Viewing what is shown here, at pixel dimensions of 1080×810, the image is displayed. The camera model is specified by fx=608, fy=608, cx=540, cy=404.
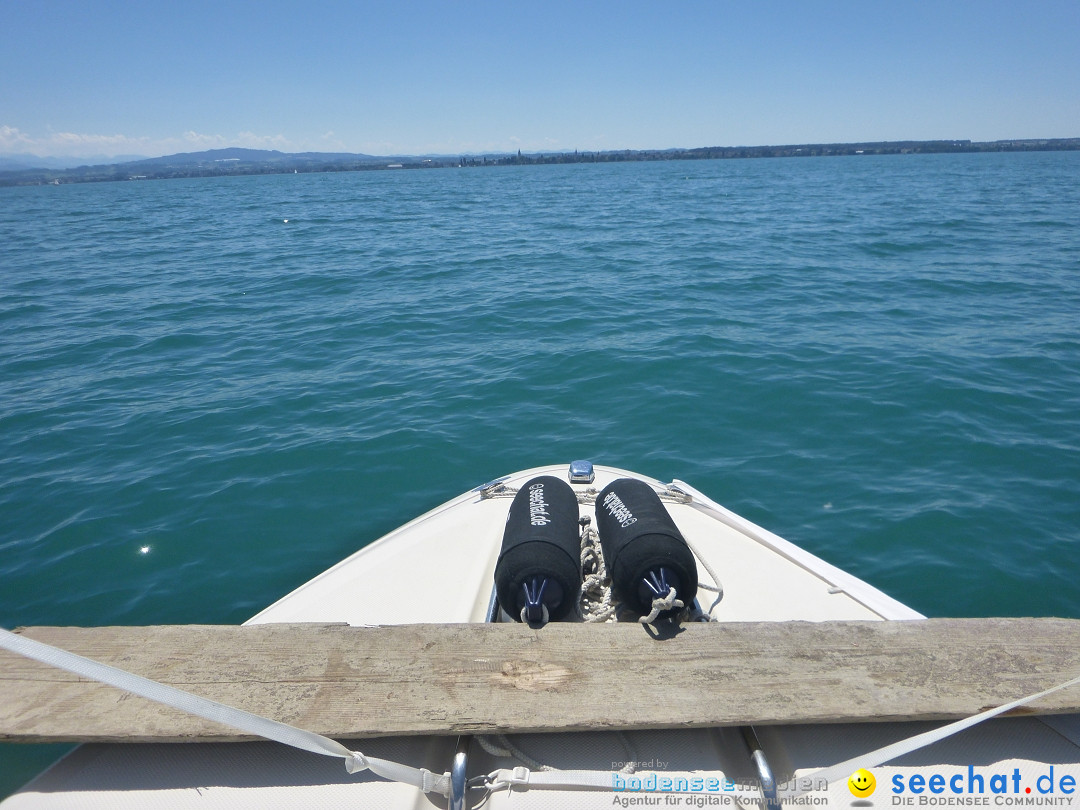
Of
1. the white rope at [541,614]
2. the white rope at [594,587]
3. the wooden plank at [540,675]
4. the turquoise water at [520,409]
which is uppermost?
the white rope at [541,614]

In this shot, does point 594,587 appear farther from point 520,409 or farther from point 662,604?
point 520,409

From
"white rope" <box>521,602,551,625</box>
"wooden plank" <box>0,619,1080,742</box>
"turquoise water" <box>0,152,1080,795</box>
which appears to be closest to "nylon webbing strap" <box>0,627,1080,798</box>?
"wooden plank" <box>0,619,1080,742</box>

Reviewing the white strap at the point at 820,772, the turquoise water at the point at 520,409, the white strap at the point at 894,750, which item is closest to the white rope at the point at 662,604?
the white strap at the point at 820,772

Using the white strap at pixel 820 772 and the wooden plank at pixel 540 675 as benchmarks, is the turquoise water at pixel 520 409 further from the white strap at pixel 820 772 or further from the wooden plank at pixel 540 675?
the white strap at pixel 820 772

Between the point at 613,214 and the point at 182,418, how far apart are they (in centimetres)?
2493

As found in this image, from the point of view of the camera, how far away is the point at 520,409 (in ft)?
26.4

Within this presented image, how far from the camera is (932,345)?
939 centimetres

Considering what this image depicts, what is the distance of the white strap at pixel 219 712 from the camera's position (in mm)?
1354

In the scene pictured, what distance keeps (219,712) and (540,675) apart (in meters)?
0.99

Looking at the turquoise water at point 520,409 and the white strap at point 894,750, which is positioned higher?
the white strap at point 894,750

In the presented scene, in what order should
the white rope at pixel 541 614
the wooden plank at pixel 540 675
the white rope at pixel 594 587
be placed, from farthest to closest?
the white rope at pixel 594 587
the white rope at pixel 541 614
the wooden plank at pixel 540 675

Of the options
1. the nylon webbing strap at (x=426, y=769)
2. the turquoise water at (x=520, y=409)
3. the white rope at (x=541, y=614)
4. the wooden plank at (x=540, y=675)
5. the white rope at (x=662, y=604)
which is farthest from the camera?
the turquoise water at (x=520, y=409)

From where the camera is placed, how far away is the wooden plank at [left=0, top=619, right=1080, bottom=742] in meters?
1.94

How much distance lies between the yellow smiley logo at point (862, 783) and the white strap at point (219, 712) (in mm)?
1261
